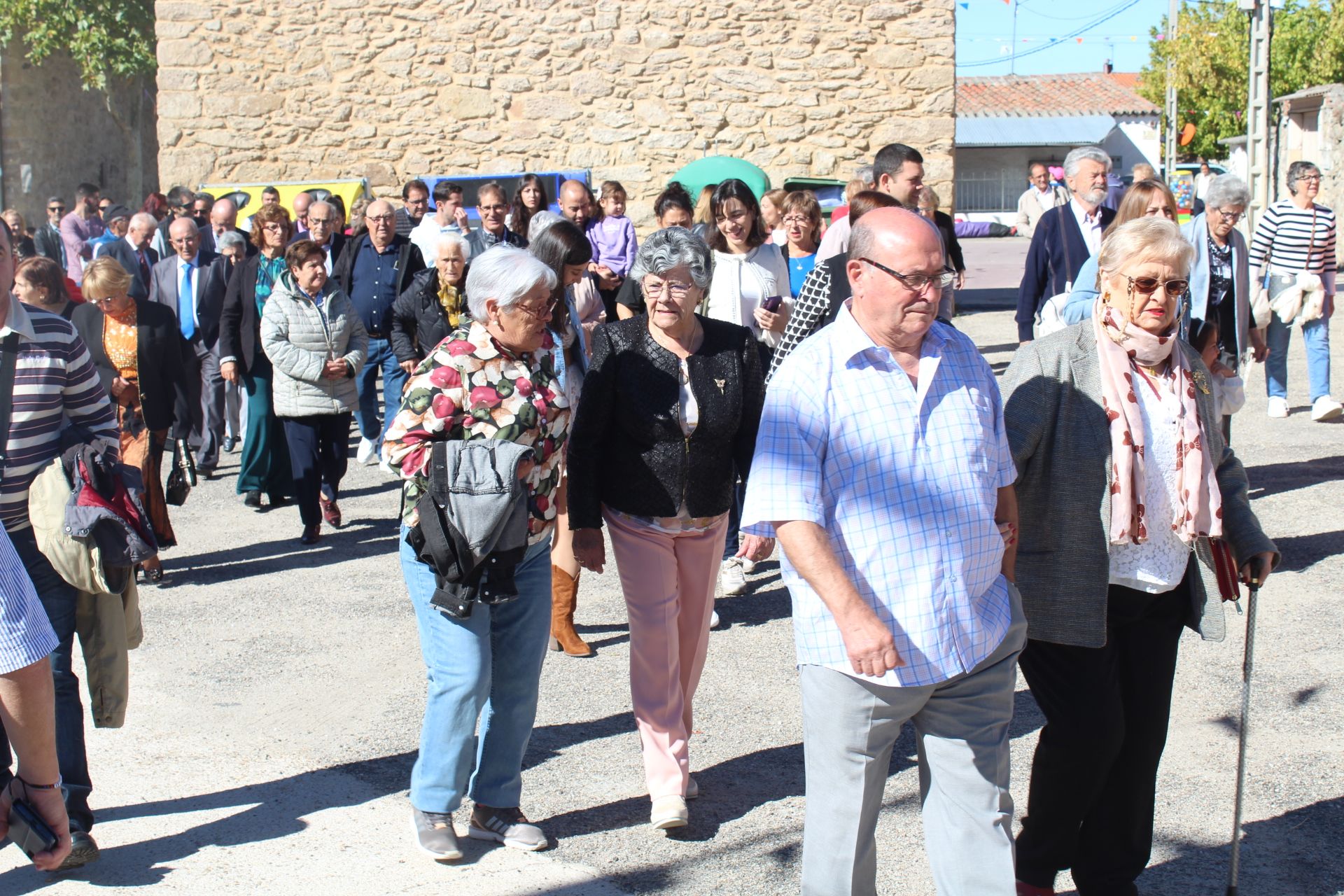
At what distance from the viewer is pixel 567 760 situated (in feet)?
14.9

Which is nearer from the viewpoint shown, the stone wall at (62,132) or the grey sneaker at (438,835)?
the grey sneaker at (438,835)

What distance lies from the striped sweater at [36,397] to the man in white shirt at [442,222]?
15.7 ft

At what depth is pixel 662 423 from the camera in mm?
4039

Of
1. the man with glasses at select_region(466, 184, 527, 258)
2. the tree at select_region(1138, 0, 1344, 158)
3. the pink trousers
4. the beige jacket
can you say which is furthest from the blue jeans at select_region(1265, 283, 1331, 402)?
the tree at select_region(1138, 0, 1344, 158)

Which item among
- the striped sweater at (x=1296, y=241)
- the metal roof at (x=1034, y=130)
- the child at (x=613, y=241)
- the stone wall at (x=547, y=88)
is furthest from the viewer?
Result: the metal roof at (x=1034, y=130)

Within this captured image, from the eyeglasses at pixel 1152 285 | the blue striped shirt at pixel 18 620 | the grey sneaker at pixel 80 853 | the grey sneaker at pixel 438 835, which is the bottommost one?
the grey sneaker at pixel 80 853

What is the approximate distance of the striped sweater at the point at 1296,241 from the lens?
977 centimetres

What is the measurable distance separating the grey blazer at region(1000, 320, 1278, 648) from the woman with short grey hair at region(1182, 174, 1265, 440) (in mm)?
3610

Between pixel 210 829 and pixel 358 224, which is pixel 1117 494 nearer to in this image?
pixel 210 829

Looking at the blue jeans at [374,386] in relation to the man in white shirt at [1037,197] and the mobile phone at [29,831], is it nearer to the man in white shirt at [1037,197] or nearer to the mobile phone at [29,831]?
the mobile phone at [29,831]

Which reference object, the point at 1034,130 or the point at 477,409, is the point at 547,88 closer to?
the point at 477,409

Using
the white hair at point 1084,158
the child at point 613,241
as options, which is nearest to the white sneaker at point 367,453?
the child at point 613,241

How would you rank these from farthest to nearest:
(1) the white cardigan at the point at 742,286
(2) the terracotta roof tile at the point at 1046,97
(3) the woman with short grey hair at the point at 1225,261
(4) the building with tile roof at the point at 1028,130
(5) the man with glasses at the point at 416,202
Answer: (2) the terracotta roof tile at the point at 1046,97 < (4) the building with tile roof at the point at 1028,130 < (5) the man with glasses at the point at 416,202 < (3) the woman with short grey hair at the point at 1225,261 < (1) the white cardigan at the point at 742,286

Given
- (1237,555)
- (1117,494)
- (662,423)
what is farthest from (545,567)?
(1237,555)
